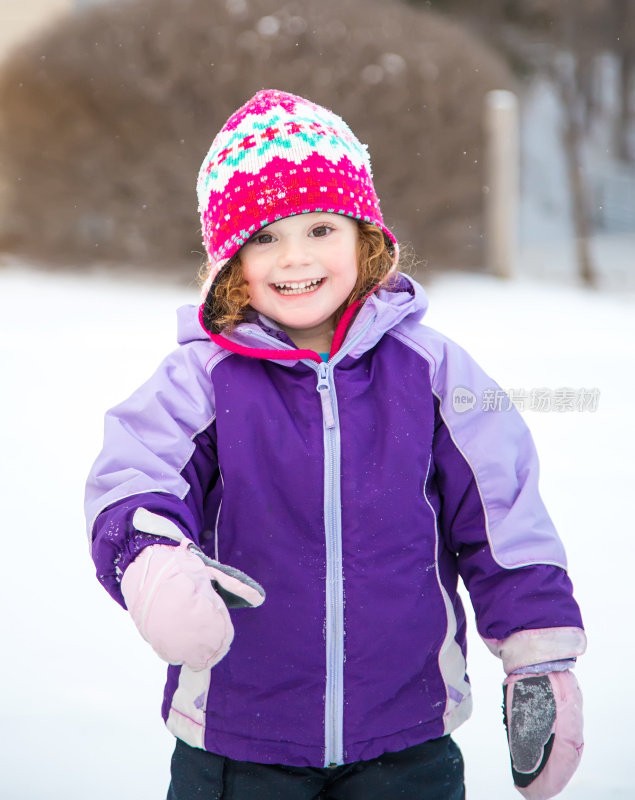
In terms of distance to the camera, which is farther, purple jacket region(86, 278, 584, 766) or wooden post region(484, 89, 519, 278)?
wooden post region(484, 89, 519, 278)

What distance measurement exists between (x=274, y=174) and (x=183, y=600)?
619mm

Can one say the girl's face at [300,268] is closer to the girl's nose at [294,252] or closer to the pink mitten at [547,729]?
the girl's nose at [294,252]

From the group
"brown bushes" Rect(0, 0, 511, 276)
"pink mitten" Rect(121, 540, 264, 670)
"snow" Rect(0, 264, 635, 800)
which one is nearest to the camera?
"pink mitten" Rect(121, 540, 264, 670)

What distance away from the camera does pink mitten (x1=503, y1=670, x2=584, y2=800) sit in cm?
128

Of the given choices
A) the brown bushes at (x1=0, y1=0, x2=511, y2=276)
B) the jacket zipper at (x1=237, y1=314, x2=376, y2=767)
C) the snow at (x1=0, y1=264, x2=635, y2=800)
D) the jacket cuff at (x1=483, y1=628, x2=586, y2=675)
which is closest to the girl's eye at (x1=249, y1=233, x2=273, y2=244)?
the jacket zipper at (x1=237, y1=314, x2=376, y2=767)

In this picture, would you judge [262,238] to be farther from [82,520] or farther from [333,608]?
[82,520]

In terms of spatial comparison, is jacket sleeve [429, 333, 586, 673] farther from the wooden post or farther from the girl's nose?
the wooden post

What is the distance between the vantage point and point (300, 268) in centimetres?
134

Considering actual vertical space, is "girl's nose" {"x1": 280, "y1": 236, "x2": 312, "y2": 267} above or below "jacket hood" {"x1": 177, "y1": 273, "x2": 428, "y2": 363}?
above

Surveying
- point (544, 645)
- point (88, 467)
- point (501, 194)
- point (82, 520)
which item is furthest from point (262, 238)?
point (501, 194)

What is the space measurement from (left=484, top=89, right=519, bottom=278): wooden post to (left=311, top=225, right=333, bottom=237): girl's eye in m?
2.88

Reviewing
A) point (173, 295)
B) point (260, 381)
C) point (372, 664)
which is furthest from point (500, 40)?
point (372, 664)

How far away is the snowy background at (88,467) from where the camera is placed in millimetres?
1974

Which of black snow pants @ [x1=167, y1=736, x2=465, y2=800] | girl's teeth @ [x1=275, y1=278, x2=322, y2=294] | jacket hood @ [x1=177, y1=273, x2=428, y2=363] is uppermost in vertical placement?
girl's teeth @ [x1=275, y1=278, x2=322, y2=294]
